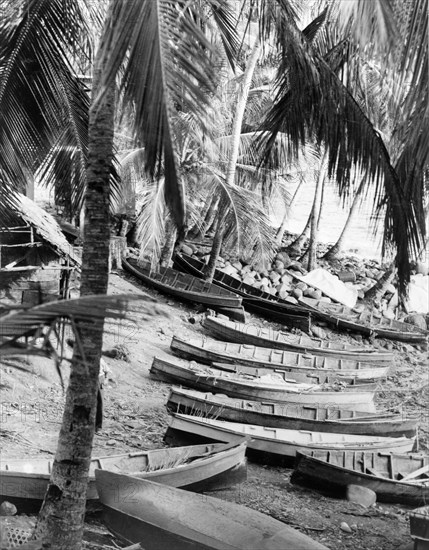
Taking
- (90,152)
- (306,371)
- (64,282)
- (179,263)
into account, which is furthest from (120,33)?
(179,263)

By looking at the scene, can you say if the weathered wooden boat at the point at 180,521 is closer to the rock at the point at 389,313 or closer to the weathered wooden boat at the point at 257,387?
the weathered wooden boat at the point at 257,387

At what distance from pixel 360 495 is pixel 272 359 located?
7.34 metres

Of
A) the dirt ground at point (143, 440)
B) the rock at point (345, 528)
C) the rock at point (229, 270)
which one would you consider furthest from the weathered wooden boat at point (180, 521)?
the rock at point (229, 270)

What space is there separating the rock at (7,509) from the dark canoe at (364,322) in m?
16.7

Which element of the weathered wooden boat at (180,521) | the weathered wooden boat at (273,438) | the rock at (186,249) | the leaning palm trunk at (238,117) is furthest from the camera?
the rock at (186,249)

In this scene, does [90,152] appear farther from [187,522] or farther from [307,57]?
[187,522]

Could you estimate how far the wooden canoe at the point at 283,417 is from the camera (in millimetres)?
13383

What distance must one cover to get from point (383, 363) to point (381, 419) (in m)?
6.57

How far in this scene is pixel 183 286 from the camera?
933 inches

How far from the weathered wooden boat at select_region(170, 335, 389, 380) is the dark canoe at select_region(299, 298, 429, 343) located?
12.2 feet

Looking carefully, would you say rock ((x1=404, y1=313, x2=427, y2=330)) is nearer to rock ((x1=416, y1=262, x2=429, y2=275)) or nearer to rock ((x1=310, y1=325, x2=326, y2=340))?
rock ((x1=310, y1=325, x2=326, y2=340))

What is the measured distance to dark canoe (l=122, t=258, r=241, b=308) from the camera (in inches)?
885

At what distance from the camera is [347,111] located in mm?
7613

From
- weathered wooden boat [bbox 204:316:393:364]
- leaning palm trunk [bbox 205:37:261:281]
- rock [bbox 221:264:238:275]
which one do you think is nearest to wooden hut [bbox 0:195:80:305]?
weathered wooden boat [bbox 204:316:393:364]
